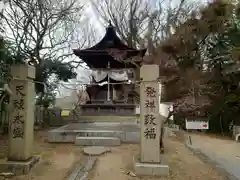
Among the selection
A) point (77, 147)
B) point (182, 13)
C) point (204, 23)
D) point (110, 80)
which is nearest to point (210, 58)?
point (204, 23)

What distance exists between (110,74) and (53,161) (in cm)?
875

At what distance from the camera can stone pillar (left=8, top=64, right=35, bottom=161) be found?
5.95m

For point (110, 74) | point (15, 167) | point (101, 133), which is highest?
point (110, 74)

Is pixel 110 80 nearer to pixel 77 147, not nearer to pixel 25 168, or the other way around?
pixel 77 147

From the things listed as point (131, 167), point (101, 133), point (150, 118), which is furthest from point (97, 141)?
point (150, 118)

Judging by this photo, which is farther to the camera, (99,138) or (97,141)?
(99,138)

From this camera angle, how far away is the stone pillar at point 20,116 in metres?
5.95

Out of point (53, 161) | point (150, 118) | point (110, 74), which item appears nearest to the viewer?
point (150, 118)

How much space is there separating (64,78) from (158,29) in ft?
37.6

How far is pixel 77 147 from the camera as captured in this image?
848cm

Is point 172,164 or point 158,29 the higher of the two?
point 158,29

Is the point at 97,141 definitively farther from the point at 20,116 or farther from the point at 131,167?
the point at 20,116

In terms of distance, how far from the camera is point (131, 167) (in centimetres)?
643

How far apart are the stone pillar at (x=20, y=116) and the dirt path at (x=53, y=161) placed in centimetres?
51
